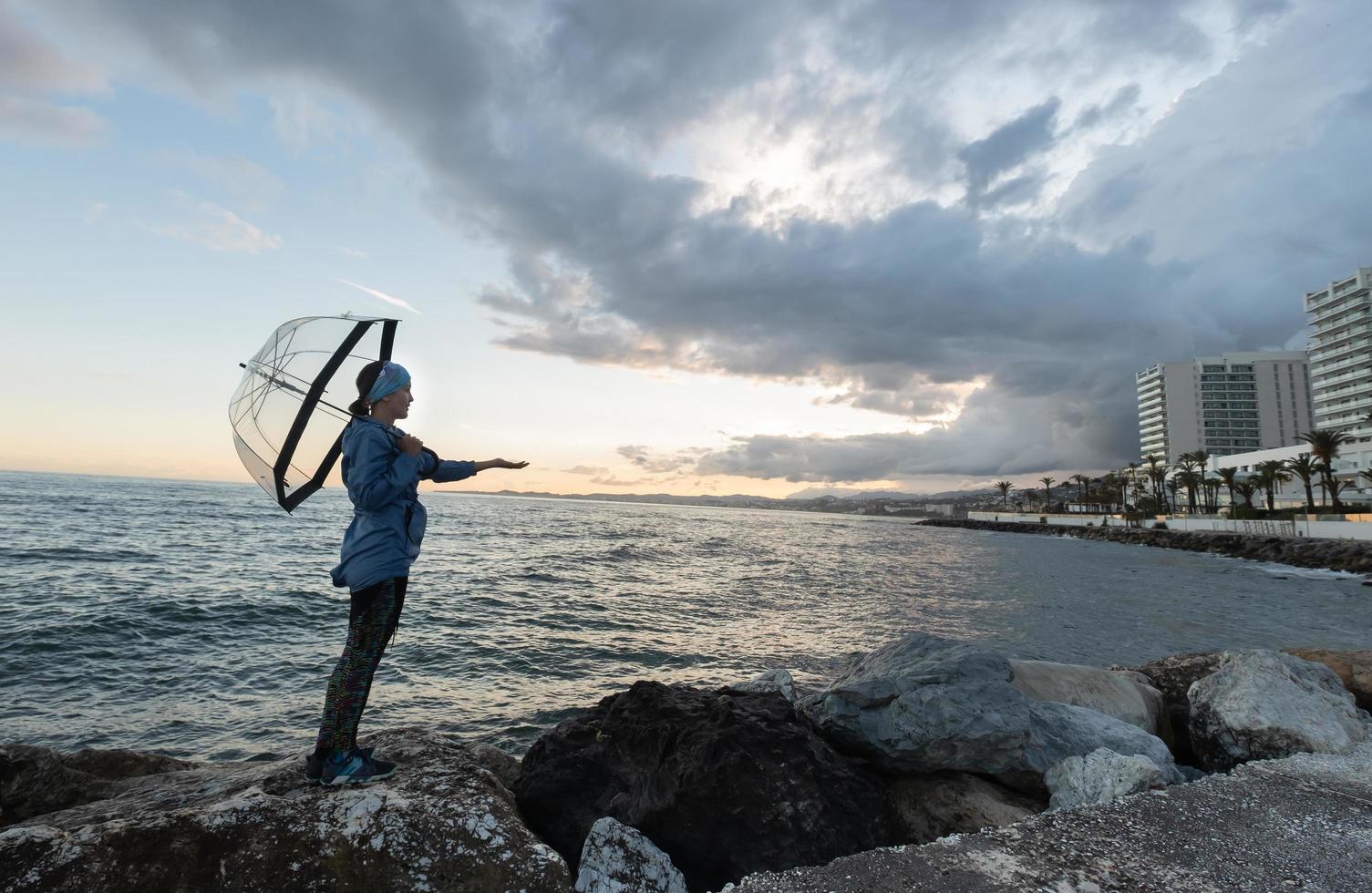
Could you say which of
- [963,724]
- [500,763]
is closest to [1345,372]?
[963,724]

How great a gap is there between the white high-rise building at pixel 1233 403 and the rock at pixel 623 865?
586 ft

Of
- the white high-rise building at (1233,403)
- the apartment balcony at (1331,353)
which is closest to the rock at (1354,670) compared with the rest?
the apartment balcony at (1331,353)

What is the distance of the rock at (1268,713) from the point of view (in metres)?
5.04

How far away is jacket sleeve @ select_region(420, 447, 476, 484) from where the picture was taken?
12.3ft

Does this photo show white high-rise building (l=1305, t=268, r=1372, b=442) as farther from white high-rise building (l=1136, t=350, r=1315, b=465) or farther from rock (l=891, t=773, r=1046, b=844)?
rock (l=891, t=773, r=1046, b=844)

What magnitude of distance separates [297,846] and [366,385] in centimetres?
244

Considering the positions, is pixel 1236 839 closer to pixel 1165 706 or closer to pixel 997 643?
pixel 1165 706

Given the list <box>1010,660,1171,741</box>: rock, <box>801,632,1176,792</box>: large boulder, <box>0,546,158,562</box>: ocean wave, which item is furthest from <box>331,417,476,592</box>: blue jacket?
<box>0,546,158,562</box>: ocean wave

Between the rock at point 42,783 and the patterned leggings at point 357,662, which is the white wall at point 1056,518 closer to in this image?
the patterned leggings at point 357,662

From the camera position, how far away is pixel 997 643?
50.9 feet

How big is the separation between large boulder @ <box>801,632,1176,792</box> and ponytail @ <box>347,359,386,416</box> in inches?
165

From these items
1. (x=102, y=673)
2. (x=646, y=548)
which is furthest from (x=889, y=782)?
(x=646, y=548)

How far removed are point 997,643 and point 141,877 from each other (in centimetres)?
1652

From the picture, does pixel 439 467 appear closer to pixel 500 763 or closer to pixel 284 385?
pixel 284 385
